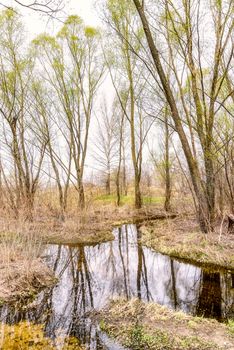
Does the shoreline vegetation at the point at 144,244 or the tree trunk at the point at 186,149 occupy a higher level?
the tree trunk at the point at 186,149

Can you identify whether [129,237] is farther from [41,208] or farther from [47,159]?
[47,159]

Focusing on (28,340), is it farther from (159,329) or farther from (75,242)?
(75,242)

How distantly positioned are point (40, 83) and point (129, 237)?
1056cm

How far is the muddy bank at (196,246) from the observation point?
887 centimetres

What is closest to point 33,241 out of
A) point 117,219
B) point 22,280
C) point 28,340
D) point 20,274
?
point 20,274

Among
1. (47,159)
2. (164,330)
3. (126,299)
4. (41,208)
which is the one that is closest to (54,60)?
(47,159)

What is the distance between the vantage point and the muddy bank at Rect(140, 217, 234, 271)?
887 centimetres

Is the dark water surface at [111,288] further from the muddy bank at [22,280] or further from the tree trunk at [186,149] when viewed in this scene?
the tree trunk at [186,149]

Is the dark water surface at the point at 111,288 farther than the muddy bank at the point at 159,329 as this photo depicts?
Yes

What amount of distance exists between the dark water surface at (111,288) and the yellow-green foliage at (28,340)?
17cm

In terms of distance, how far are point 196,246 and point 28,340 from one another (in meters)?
6.41

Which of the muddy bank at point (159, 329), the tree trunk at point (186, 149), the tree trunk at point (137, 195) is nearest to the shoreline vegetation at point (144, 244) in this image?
the muddy bank at point (159, 329)

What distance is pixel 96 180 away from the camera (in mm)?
34219

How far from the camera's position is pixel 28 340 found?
471cm
